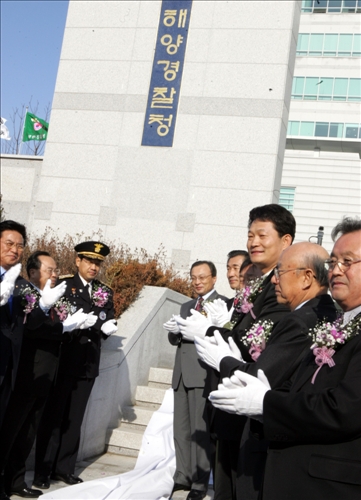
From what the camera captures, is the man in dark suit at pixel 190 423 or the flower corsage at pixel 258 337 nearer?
the flower corsage at pixel 258 337

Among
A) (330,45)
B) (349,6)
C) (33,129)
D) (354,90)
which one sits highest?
(349,6)

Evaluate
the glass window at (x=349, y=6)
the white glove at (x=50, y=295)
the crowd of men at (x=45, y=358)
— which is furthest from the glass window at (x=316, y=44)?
the white glove at (x=50, y=295)

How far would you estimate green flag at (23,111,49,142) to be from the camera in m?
18.0

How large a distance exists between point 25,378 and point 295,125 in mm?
30946

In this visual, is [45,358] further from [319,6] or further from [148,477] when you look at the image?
[319,6]

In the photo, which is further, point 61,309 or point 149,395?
point 149,395

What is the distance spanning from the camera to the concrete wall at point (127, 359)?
620cm

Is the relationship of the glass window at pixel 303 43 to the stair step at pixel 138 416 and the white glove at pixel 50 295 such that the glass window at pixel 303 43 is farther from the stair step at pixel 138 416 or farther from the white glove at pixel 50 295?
the white glove at pixel 50 295

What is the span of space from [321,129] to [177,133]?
76.8 ft

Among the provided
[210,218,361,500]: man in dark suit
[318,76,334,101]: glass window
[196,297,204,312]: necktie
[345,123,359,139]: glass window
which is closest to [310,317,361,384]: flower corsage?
[210,218,361,500]: man in dark suit

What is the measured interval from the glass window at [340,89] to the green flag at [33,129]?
1949cm

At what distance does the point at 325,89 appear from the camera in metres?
33.3

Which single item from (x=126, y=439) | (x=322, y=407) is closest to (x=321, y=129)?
(x=126, y=439)

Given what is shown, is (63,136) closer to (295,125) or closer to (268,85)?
(268,85)
